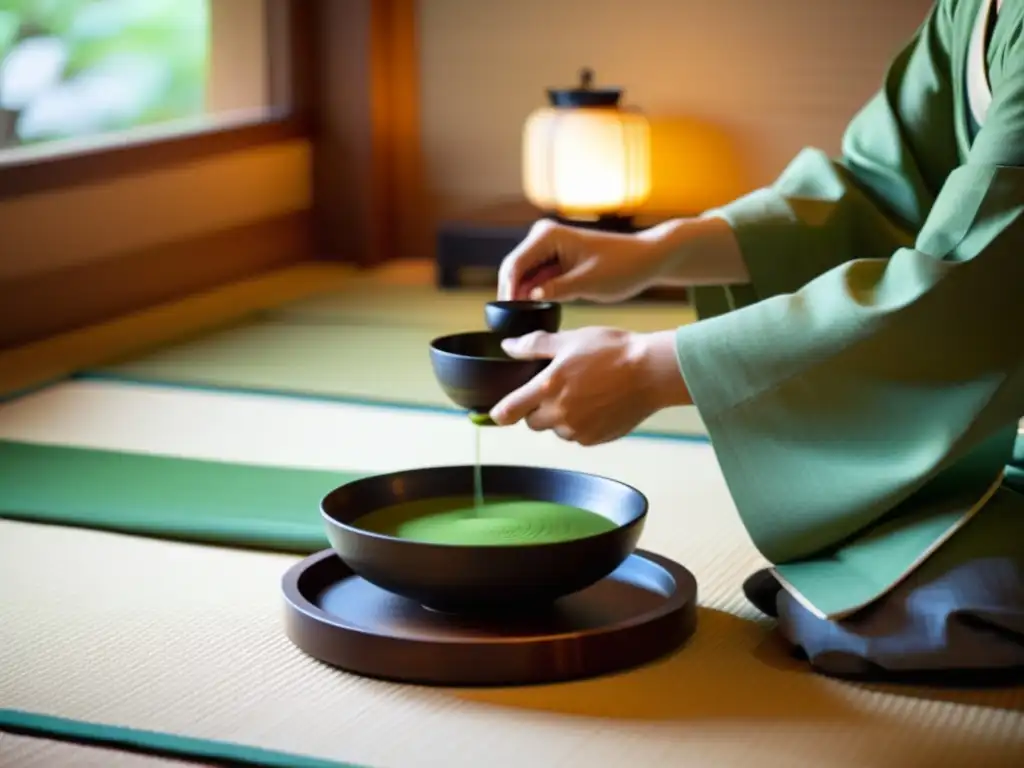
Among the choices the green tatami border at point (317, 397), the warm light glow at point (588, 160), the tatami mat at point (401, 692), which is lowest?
the green tatami border at point (317, 397)

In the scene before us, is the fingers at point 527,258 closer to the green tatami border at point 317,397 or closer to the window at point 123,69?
the green tatami border at point 317,397

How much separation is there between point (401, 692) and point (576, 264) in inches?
32.2

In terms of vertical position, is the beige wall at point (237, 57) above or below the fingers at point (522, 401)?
above

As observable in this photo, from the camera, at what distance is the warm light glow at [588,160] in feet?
16.5

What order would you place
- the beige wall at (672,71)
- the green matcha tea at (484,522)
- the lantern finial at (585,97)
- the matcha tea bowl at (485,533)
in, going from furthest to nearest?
1. the beige wall at (672,71)
2. the lantern finial at (585,97)
3. the green matcha tea at (484,522)
4. the matcha tea bowl at (485,533)

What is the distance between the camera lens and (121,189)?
4629 millimetres

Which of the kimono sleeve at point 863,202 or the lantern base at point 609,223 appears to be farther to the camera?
the lantern base at point 609,223

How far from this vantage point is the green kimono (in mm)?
1986

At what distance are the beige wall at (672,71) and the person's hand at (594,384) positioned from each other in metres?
3.37

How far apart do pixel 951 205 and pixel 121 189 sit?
10.2 feet

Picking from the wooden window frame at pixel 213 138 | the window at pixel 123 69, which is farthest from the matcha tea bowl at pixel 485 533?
the window at pixel 123 69

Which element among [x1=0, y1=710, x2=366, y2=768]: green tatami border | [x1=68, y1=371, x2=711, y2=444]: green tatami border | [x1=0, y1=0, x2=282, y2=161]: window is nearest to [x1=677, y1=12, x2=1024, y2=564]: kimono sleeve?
[x1=0, y1=710, x2=366, y2=768]: green tatami border

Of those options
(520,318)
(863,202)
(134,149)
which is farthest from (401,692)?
(134,149)

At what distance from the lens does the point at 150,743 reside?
1.78 meters
